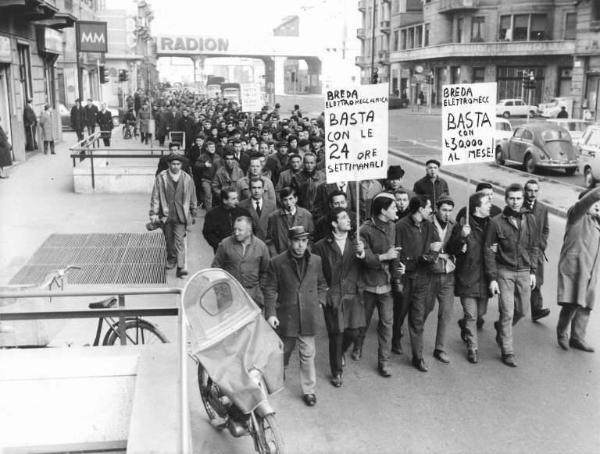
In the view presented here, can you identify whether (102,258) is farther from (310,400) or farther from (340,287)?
(310,400)

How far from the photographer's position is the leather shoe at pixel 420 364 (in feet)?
24.5

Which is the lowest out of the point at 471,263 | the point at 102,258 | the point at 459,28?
the point at 102,258

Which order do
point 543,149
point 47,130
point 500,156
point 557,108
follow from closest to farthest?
point 543,149 → point 47,130 → point 500,156 → point 557,108

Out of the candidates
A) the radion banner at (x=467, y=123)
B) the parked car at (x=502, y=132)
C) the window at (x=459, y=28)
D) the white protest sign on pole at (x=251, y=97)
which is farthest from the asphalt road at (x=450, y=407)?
the window at (x=459, y=28)

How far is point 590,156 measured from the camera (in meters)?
20.1

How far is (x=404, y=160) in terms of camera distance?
2645 cm

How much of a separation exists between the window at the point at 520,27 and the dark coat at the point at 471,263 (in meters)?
57.9

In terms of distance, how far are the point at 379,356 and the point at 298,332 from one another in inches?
47.9

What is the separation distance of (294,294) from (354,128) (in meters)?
2.28

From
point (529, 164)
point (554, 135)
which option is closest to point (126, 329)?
point (529, 164)

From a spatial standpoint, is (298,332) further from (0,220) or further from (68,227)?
(0,220)

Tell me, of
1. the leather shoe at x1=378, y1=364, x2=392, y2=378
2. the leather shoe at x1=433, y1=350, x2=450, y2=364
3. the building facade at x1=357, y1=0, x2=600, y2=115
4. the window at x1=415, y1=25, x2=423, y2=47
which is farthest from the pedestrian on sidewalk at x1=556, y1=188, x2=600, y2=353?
the window at x1=415, y1=25, x2=423, y2=47

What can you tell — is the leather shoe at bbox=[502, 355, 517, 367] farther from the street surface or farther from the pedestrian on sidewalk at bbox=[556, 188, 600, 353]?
the pedestrian on sidewalk at bbox=[556, 188, 600, 353]

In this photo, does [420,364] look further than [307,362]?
Yes
